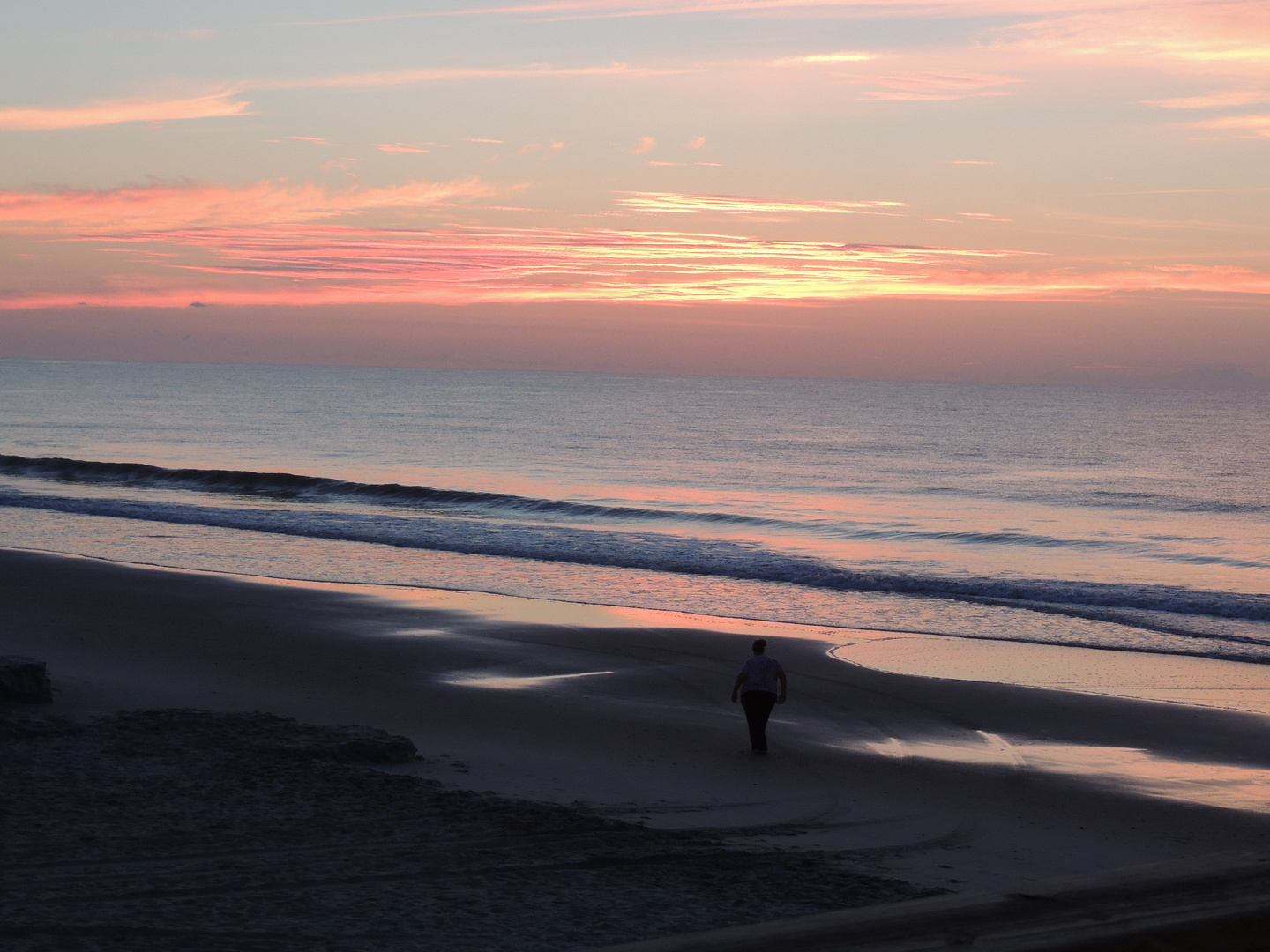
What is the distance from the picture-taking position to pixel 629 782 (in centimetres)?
1030

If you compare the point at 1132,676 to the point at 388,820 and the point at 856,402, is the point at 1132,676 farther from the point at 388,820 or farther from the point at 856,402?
the point at 856,402

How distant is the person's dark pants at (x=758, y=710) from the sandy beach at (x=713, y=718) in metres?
0.24

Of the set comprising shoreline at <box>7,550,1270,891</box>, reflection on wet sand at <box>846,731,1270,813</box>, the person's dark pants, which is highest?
the person's dark pants

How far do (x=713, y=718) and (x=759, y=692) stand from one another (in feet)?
6.76

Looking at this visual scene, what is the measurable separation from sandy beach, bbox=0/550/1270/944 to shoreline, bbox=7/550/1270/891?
0.14ft

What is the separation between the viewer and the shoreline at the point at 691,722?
30.9 feet

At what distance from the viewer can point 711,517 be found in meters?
38.4

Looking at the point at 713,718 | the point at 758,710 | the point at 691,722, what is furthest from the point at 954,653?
the point at 758,710

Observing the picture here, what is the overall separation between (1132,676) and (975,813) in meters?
7.91

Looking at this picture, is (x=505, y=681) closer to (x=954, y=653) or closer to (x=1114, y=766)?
(x=1114, y=766)

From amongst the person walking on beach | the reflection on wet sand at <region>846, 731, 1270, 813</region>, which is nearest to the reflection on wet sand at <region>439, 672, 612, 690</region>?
the person walking on beach

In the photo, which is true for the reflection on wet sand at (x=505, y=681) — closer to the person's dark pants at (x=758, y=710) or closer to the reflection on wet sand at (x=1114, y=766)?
the person's dark pants at (x=758, y=710)

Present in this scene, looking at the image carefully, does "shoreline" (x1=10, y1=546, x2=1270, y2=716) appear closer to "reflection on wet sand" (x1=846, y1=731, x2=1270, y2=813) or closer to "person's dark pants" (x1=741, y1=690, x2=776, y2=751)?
"reflection on wet sand" (x1=846, y1=731, x2=1270, y2=813)

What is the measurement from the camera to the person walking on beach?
37.6 ft
